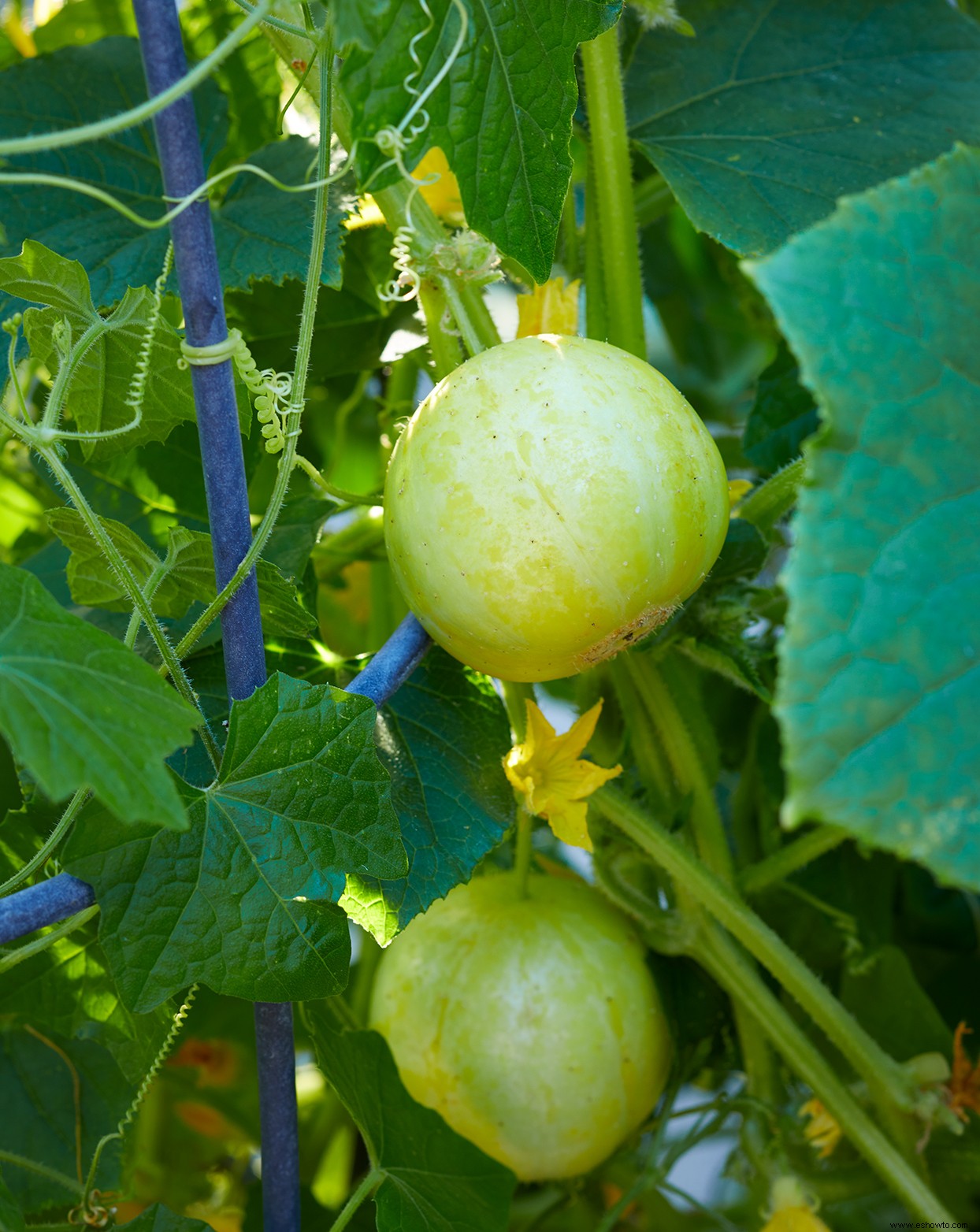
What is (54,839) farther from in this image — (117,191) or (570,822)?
(117,191)

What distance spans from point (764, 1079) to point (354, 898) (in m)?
0.42

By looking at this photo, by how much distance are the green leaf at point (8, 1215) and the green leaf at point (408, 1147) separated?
0.57ft

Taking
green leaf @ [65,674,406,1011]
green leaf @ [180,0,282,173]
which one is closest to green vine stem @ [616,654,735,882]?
green leaf @ [65,674,406,1011]

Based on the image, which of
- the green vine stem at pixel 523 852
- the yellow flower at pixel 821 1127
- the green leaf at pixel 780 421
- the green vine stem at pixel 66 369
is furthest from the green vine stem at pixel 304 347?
the yellow flower at pixel 821 1127

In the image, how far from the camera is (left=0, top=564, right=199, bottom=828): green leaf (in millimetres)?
396

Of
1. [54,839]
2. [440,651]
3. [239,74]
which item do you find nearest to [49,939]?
[54,839]

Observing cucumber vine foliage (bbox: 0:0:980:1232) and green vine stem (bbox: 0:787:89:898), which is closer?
cucumber vine foliage (bbox: 0:0:980:1232)

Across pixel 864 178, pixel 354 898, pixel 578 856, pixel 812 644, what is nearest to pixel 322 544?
pixel 354 898

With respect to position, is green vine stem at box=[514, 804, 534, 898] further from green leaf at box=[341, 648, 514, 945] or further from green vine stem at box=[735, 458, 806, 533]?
green vine stem at box=[735, 458, 806, 533]

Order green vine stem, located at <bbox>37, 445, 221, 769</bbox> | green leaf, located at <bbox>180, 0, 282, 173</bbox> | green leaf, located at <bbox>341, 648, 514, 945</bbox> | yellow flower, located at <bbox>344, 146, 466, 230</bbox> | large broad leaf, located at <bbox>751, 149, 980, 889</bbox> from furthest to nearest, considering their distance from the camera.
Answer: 1. green leaf, located at <bbox>180, 0, 282, 173</bbox>
2. yellow flower, located at <bbox>344, 146, 466, 230</bbox>
3. green leaf, located at <bbox>341, 648, 514, 945</bbox>
4. green vine stem, located at <bbox>37, 445, 221, 769</bbox>
5. large broad leaf, located at <bbox>751, 149, 980, 889</bbox>

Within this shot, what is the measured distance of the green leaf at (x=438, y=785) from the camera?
63 centimetres

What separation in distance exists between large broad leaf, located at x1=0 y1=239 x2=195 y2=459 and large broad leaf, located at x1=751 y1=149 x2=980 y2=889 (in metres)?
0.31

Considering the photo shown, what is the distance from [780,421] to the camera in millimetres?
906

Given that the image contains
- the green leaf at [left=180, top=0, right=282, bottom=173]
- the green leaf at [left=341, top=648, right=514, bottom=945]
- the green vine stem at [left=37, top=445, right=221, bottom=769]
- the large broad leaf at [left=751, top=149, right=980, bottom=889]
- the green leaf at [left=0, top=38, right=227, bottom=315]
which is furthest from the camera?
the green leaf at [left=180, top=0, right=282, bottom=173]
